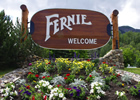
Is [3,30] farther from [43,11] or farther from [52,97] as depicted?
[52,97]

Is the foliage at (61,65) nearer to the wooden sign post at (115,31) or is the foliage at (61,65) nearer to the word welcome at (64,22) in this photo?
the word welcome at (64,22)

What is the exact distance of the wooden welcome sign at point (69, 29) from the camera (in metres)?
6.65

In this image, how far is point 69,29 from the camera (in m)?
6.80

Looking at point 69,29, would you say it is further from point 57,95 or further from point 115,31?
point 57,95

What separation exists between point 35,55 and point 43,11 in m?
2.39

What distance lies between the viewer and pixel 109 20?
7168 mm

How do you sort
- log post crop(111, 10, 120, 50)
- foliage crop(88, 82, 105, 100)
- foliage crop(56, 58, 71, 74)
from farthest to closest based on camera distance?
log post crop(111, 10, 120, 50) < foliage crop(56, 58, 71, 74) < foliage crop(88, 82, 105, 100)

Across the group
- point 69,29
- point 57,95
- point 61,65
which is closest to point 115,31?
point 69,29

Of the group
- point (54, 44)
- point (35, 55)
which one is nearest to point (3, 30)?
point (35, 55)

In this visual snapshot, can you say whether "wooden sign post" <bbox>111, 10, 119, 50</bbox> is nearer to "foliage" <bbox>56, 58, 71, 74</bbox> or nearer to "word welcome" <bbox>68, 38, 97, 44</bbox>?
"word welcome" <bbox>68, 38, 97, 44</bbox>

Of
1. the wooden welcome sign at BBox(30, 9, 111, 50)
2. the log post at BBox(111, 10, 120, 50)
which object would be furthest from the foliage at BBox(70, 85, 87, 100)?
the log post at BBox(111, 10, 120, 50)

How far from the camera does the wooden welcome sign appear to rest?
665 cm

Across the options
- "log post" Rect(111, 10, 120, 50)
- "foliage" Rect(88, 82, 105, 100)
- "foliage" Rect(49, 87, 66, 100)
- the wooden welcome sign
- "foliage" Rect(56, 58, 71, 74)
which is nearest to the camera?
"foliage" Rect(49, 87, 66, 100)

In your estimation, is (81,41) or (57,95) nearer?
(57,95)
